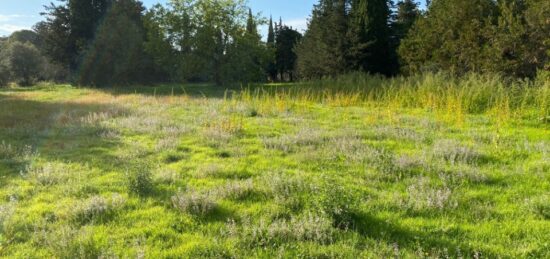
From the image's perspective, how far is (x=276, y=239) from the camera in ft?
14.7

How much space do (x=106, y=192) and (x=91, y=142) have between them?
4.67 m

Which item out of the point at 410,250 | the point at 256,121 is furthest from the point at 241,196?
the point at 256,121

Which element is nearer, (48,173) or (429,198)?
(429,198)

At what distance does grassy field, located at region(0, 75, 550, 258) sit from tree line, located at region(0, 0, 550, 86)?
8.91 m

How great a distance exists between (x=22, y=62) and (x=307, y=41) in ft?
123

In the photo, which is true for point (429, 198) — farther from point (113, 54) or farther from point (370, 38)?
point (113, 54)

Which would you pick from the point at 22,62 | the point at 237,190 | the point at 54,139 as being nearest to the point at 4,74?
the point at 22,62

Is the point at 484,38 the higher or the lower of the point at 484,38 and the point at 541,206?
the higher

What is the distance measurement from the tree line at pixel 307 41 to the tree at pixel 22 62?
276 millimetres

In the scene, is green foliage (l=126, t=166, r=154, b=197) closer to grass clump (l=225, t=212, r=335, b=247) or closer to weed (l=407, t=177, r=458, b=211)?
grass clump (l=225, t=212, r=335, b=247)

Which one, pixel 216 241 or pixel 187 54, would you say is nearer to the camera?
pixel 216 241

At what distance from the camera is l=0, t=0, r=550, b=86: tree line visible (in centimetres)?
1989

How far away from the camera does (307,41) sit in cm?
4959

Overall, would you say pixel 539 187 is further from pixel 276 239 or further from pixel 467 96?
pixel 467 96
